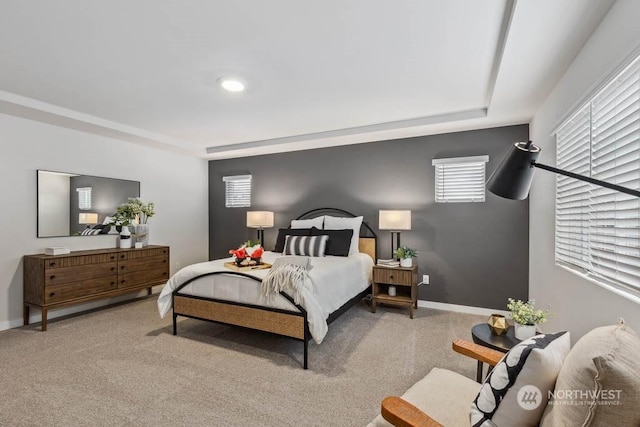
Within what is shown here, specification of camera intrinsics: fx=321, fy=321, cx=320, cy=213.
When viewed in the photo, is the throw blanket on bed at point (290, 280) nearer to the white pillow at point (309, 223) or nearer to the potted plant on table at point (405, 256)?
the potted plant on table at point (405, 256)

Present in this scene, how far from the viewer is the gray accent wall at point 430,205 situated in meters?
4.13

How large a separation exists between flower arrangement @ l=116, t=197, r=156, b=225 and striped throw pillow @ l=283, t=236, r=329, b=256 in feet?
7.62

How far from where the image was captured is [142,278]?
→ 4.68m

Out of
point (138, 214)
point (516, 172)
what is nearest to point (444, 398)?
point (516, 172)

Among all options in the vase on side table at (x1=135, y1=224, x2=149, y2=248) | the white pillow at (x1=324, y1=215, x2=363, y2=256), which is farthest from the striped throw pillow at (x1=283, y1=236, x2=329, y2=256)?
the vase on side table at (x1=135, y1=224, x2=149, y2=248)

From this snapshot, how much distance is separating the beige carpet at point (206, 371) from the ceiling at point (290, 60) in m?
2.53

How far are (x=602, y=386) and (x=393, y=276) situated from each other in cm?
343

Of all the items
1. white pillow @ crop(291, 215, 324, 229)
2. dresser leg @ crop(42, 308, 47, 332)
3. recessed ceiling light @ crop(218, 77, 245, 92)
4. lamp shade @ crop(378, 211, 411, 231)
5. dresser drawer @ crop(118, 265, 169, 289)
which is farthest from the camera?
white pillow @ crop(291, 215, 324, 229)

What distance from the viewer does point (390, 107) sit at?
3.72 meters

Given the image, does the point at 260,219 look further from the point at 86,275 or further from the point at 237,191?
the point at 86,275

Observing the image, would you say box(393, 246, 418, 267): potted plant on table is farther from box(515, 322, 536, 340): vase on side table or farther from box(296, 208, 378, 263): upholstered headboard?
box(515, 322, 536, 340): vase on side table

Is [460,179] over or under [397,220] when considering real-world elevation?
over

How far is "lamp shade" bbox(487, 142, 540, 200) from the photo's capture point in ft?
4.00

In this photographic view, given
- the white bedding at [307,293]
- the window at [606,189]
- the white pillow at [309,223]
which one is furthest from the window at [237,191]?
the window at [606,189]
